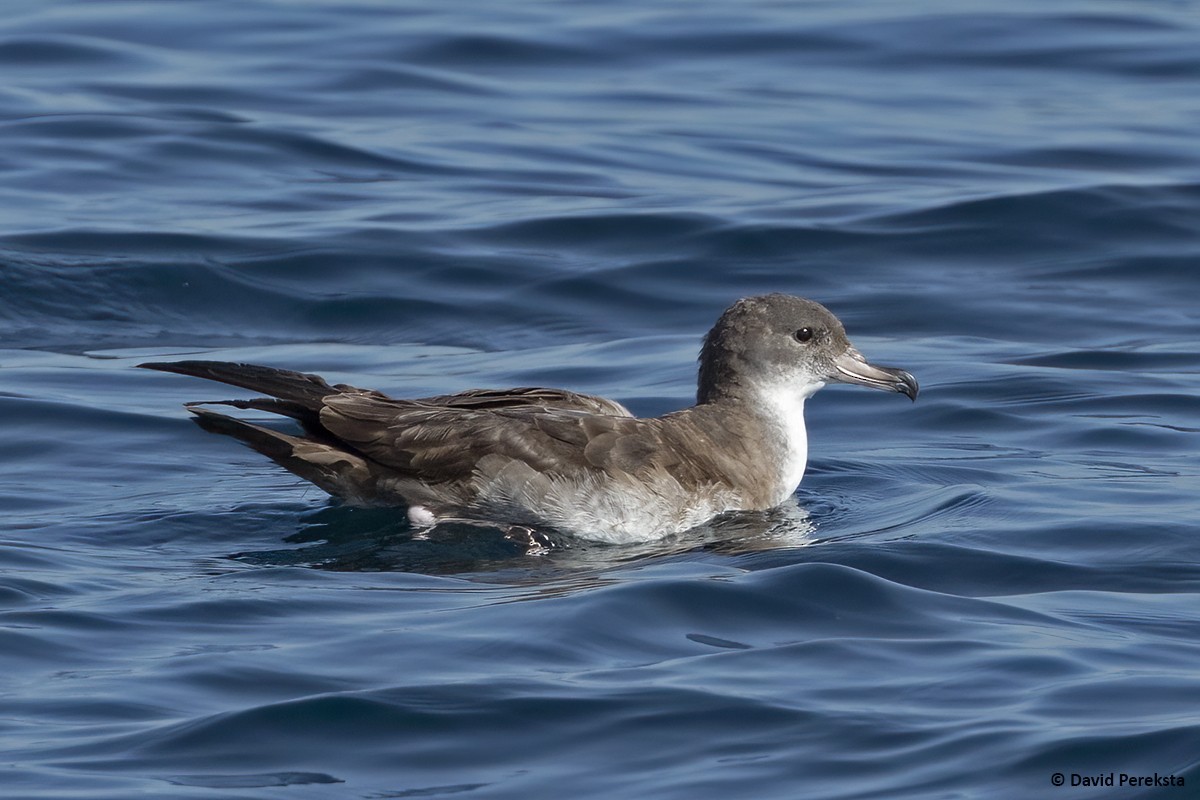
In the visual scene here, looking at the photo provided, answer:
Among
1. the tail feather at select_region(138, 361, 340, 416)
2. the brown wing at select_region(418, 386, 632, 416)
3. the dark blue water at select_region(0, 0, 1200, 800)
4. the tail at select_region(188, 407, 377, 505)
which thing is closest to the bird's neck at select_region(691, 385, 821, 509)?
the dark blue water at select_region(0, 0, 1200, 800)

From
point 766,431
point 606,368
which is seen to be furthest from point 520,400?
point 606,368

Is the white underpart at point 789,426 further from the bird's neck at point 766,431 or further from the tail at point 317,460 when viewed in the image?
the tail at point 317,460

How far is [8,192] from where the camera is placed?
14.2 metres

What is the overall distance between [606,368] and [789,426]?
255 centimetres

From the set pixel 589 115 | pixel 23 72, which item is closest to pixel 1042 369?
pixel 589 115

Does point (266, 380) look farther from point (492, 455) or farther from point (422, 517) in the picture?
point (492, 455)

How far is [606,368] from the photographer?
11320 mm

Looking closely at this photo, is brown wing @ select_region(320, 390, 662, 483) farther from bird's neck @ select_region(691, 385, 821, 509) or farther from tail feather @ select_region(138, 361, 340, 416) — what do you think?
bird's neck @ select_region(691, 385, 821, 509)

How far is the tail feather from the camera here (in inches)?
317

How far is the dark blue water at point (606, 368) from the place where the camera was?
18.5 feet

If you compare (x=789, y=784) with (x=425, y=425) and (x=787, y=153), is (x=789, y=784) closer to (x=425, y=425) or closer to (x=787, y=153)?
(x=425, y=425)

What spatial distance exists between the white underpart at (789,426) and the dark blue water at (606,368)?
0.51ft

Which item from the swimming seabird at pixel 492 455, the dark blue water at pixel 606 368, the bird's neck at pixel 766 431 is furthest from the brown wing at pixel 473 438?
the bird's neck at pixel 766 431

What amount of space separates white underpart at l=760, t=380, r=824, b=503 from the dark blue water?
0.15 metres
